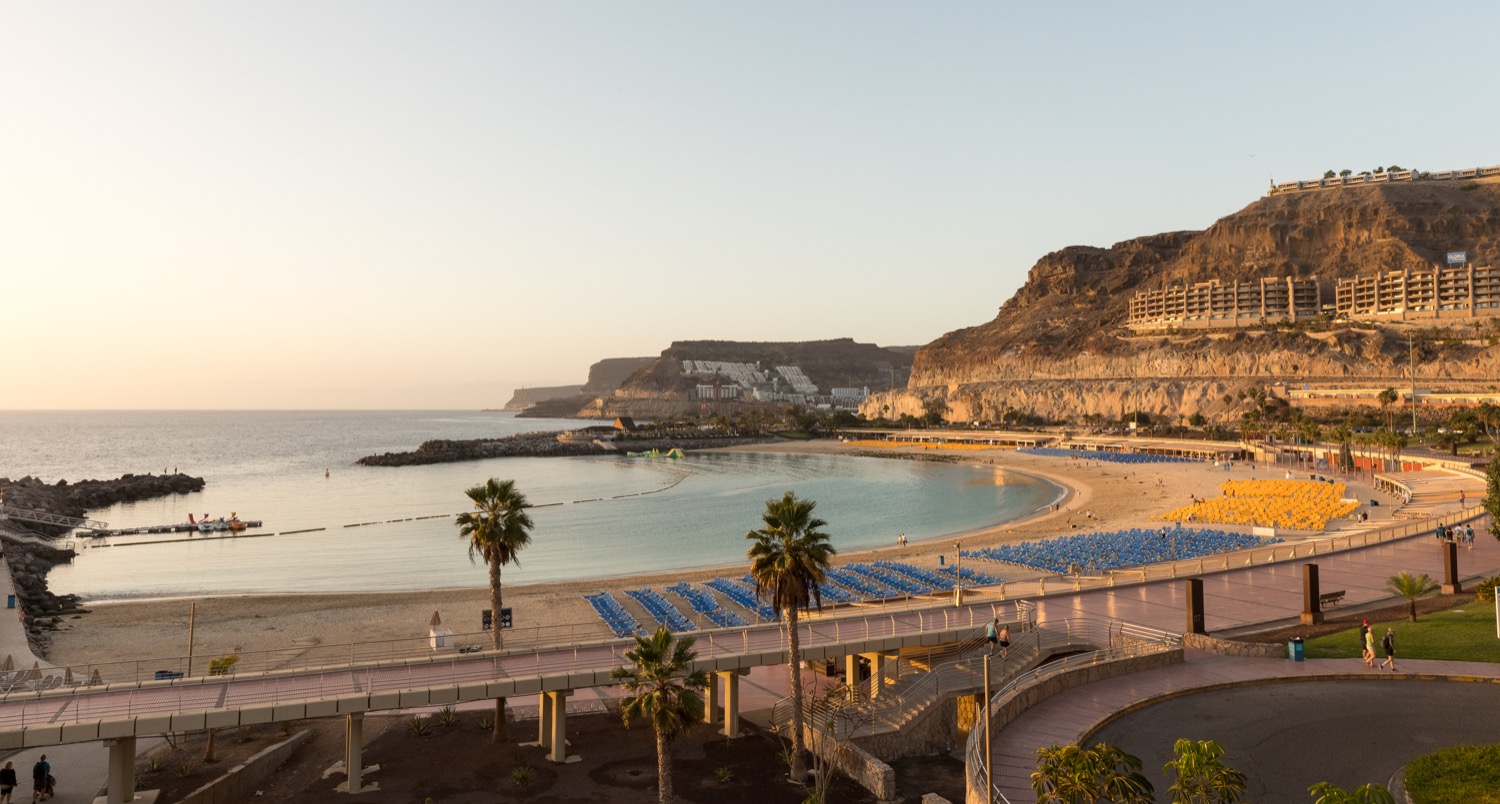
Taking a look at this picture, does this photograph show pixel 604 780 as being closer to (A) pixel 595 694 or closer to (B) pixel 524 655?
(B) pixel 524 655

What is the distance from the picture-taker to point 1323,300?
555 feet

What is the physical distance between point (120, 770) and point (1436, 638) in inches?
1192

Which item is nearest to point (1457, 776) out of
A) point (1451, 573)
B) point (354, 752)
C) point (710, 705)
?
point (710, 705)

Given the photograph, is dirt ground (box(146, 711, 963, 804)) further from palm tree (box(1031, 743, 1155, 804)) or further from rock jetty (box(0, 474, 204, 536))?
rock jetty (box(0, 474, 204, 536))

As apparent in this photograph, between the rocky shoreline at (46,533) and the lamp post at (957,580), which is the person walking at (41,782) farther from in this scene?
the lamp post at (957,580)

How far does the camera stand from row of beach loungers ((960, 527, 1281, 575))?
42.9 meters

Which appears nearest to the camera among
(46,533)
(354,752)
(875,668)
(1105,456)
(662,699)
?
(662,699)

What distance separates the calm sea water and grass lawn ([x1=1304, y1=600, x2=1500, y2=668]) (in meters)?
34.8

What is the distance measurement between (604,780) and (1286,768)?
12.6m

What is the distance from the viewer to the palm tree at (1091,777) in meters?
10.9

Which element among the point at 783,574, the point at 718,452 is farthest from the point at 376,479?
the point at 783,574

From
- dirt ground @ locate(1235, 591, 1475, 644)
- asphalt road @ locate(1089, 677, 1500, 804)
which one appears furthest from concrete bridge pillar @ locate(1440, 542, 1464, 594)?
asphalt road @ locate(1089, 677, 1500, 804)

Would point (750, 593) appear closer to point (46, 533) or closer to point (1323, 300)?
point (46, 533)

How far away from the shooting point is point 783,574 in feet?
60.9
